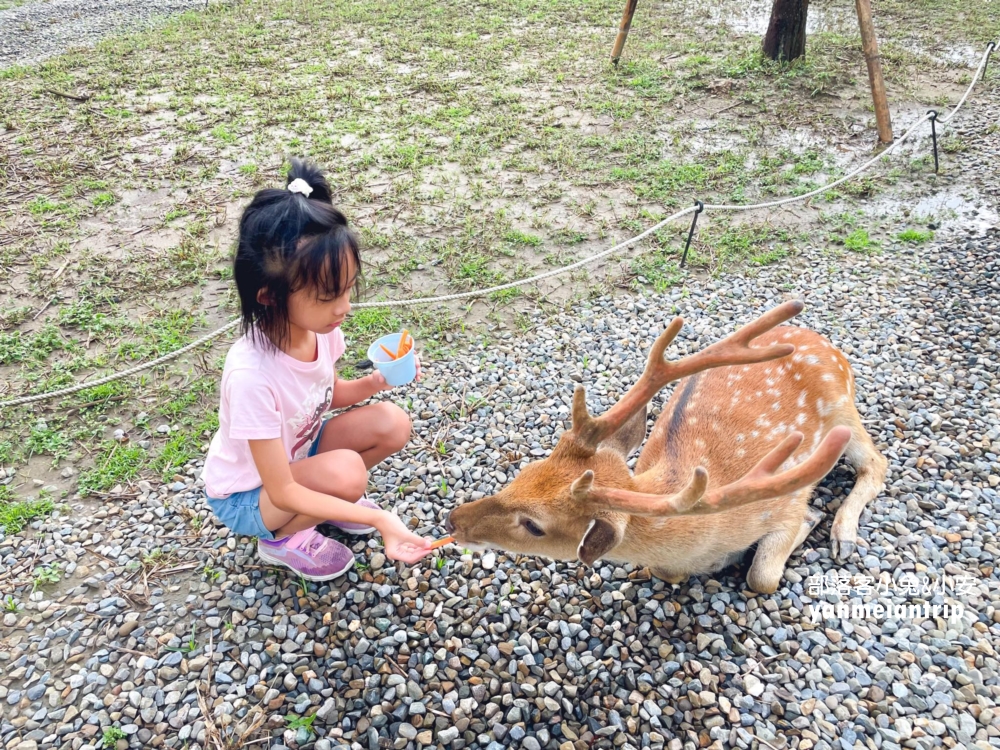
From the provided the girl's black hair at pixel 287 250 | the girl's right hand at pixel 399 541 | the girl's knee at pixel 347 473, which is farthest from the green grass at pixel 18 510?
the girl's right hand at pixel 399 541

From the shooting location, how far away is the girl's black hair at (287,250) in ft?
6.93

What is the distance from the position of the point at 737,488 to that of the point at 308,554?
5.45ft

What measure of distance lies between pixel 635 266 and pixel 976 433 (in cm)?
227

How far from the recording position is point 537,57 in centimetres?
862

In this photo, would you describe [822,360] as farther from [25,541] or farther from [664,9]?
[664,9]

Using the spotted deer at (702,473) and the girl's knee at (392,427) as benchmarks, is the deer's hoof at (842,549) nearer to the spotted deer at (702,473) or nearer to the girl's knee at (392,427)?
the spotted deer at (702,473)

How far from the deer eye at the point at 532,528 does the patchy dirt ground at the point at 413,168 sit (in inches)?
73.0

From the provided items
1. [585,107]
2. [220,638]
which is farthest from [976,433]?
[585,107]

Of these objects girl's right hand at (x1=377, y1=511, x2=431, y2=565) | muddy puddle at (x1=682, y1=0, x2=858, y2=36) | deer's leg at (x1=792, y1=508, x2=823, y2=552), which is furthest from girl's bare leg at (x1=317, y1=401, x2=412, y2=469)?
muddy puddle at (x1=682, y1=0, x2=858, y2=36)

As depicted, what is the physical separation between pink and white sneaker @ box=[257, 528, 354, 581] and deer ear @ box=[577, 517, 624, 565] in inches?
42.4

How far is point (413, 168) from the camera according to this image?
19.9ft

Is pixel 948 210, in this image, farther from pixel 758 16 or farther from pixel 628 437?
pixel 758 16

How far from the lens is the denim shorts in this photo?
8.41 ft

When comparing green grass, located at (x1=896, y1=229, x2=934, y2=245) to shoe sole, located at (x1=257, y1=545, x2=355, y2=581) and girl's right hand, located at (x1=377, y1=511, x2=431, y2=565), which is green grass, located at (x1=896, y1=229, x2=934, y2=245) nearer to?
girl's right hand, located at (x1=377, y1=511, x2=431, y2=565)
